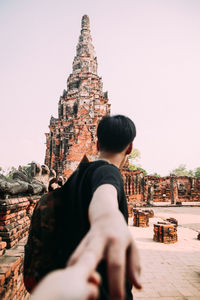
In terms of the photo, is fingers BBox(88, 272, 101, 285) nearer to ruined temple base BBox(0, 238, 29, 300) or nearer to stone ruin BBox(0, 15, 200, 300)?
ruined temple base BBox(0, 238, 29, 300)

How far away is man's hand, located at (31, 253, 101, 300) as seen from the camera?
0.39 m

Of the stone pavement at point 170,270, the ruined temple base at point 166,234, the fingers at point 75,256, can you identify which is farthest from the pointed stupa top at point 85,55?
the fingers at point 75,256

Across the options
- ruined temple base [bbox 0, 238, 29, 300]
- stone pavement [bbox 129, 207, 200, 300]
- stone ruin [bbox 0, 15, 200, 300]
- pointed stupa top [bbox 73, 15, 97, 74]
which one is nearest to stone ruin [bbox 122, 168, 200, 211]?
stone ruin [bbox 0, 15, 200, 300]

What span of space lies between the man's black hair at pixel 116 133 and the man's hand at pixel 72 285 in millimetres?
607

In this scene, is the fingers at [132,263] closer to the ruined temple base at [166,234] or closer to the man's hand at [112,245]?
the man's hand at [112,245]

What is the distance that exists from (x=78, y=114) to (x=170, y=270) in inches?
676

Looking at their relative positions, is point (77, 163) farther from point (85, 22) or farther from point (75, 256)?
point (85, 22)

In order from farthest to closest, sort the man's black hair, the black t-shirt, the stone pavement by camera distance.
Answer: the stone pavement → the man's black hair → the black t-shirt

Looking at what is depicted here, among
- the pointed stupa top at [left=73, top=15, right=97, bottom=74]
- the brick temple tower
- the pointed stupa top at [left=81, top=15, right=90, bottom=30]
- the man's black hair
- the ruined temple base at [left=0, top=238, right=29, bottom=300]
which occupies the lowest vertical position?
the ruined temple base at [left=0, top=238, right=29, bottom=300]

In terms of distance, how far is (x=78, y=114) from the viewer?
19312 millimetres

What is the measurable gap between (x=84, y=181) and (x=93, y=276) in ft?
1.50

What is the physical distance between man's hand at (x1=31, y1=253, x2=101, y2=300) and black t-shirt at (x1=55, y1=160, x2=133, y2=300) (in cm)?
33

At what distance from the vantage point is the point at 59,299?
0.38 m

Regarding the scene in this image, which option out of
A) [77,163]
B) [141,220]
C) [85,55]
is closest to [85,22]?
[85,55]
